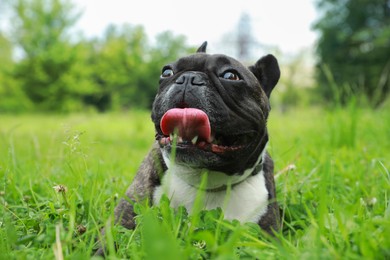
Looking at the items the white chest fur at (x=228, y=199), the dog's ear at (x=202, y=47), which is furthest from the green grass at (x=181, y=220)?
the dog's ear at (x=202, y=47)

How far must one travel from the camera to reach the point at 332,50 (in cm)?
2698

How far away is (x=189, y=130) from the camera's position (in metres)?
1.70

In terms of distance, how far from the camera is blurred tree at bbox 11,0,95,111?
23.8 m

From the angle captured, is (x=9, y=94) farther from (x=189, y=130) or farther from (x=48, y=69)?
(x=189, y=130)

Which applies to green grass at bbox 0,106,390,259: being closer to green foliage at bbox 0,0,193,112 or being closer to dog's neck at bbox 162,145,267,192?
dog's neck at bbox 162,145,267,192

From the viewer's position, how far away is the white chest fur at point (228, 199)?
1.93m

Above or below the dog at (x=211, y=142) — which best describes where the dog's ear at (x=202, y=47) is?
above

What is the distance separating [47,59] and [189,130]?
23.9 meters

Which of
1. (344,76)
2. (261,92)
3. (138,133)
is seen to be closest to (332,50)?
(344,76)

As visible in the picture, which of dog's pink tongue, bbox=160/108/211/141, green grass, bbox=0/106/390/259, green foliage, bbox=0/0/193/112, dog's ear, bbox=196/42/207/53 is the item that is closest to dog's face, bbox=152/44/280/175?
dog's pink tongue, bbox=160/108/211/141

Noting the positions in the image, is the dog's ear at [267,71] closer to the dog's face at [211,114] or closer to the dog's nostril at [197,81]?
the dog's face at [211,114]

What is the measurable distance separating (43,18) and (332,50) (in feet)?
59.7

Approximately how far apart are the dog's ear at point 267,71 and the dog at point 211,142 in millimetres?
117

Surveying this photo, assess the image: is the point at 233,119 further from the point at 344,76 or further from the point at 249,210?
the point at 344,76
